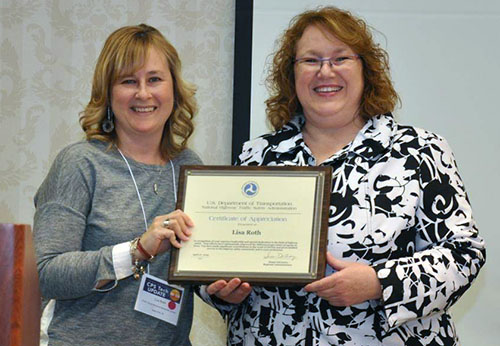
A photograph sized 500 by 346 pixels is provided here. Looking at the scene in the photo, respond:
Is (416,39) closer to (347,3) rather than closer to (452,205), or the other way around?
(347,3)

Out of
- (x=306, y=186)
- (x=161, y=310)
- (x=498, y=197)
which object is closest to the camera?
(x=306, y=186)

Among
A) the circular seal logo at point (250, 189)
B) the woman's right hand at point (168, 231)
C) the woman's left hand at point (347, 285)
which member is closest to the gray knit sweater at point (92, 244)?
the woman's right hand at point (168, 231)

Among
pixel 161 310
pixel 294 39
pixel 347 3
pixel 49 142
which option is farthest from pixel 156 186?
pixel 347 3

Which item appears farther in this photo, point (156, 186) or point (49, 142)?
point (49, 142)

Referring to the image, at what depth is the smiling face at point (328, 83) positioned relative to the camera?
2064 mm

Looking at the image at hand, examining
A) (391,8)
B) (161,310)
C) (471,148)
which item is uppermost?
(391,8)

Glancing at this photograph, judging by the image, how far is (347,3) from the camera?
295 centimetres

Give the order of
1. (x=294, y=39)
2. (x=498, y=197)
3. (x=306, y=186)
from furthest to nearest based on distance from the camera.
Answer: (x=498, y=197), (x=294, y=39), (x=306, y=186)

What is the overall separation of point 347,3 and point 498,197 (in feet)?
3.08

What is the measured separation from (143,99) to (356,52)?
1.95 feet

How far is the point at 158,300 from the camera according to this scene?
2043 mm

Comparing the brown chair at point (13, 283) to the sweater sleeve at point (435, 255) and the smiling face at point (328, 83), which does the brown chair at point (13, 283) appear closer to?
the sweater sleeve at point (435, 255)
